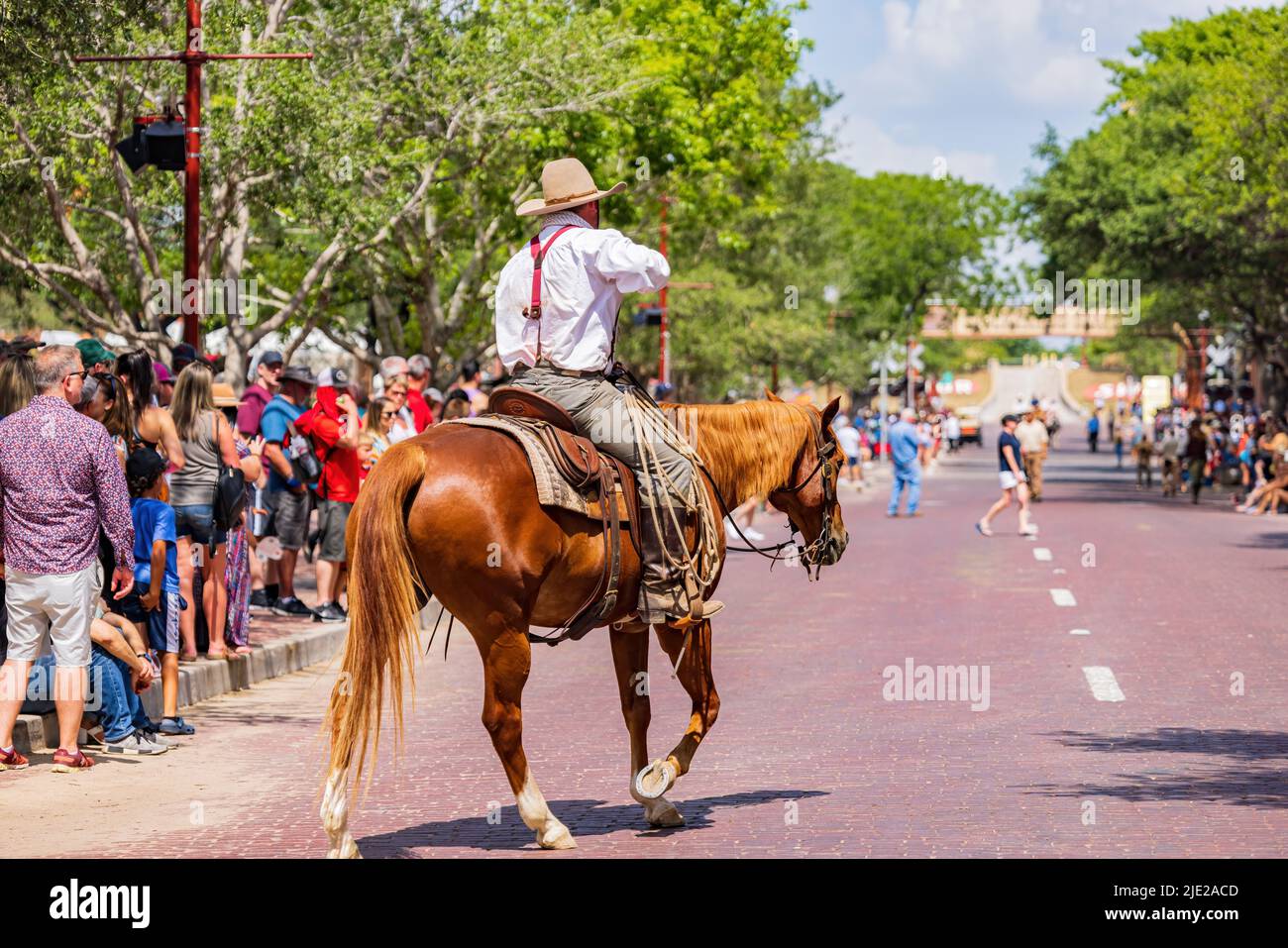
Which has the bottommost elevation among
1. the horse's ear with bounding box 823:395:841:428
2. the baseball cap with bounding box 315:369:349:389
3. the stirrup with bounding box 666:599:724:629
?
the stirrup with bounding box 666:599:724:629

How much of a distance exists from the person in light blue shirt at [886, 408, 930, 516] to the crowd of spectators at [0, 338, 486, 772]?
19813 mm

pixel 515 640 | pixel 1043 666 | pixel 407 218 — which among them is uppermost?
pixel 407 218

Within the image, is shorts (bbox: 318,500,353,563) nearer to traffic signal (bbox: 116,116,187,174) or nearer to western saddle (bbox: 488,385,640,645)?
traffic signal (bbox: 116,116,187,174)

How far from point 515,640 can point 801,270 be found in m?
50.1

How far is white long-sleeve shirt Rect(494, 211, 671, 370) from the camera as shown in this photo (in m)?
7.88

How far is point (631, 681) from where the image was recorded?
8297 millimetres

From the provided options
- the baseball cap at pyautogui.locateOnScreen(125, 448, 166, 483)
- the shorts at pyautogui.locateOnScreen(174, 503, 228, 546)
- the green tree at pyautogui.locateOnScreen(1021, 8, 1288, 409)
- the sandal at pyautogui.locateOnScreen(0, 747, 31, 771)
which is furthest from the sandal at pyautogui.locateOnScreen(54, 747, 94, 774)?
the green tree at pyautogui.locateOnScreen(1021, 8, 1288, 409)

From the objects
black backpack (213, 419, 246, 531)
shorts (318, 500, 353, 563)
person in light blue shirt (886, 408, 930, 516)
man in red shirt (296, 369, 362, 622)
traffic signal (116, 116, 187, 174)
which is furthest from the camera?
person in light blue shirt (886, 408, 930, 516)

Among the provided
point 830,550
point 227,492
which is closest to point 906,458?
point 227,492

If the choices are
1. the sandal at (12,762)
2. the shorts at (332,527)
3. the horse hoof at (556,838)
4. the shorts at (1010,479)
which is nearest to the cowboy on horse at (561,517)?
the horse hoof at (556,838)

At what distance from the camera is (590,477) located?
771cm

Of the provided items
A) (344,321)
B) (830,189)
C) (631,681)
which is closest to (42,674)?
(631,681)
